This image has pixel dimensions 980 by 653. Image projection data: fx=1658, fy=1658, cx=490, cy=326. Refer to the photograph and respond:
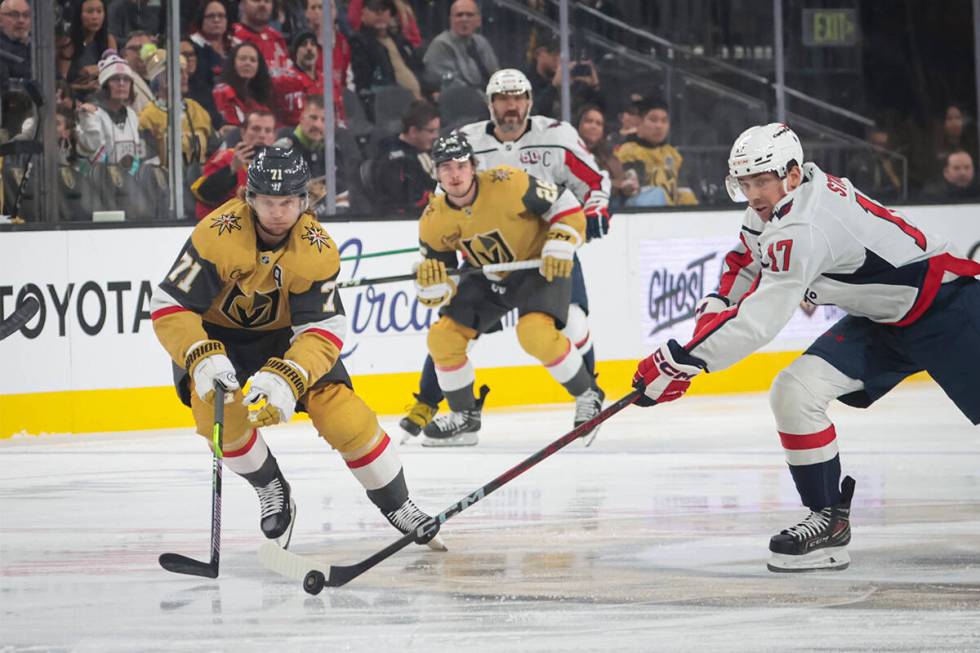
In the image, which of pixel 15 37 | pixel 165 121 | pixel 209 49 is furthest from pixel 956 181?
pixel 15 37

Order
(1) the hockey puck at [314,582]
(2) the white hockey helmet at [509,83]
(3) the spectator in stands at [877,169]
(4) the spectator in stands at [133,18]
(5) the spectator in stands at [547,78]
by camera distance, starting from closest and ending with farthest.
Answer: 1. (1) the hockey puck at [314,582]
2. (2) the white hockey helmet at [509,83]
3. (4) the spectator in stands at [133,18]
4. (5) the spectator in stands at [547,78]
5. (3) the spectator in stands at [877,169]

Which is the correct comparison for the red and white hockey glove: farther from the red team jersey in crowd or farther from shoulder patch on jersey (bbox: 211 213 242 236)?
the red team jersey in crowd

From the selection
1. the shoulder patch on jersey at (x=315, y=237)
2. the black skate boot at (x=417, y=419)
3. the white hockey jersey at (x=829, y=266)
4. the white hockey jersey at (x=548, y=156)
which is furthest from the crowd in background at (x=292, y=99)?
the white hockey jersey at (x=829, y=266)

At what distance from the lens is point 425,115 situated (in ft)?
25.4

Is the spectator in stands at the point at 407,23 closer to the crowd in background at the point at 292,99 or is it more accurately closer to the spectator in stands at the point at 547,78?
the crowd in background at the point at 292,99

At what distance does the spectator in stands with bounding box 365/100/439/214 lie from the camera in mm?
7586

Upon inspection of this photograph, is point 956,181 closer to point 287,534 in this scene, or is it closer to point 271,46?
point 271,46

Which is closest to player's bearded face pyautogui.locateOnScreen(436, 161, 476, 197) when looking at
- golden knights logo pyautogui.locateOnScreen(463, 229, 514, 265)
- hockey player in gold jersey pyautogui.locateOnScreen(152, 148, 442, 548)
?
golden knights logo pyautogui.locateOnScreen(463, 229, 514, 265)

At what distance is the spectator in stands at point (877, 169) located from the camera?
350 inches

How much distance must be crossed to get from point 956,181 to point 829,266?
562 centimetres

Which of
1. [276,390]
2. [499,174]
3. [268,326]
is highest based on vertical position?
[499,174]

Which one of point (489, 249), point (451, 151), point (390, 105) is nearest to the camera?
point (451, 151)

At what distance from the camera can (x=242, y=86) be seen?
728 centimetres

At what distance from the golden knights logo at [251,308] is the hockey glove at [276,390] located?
25 cm
